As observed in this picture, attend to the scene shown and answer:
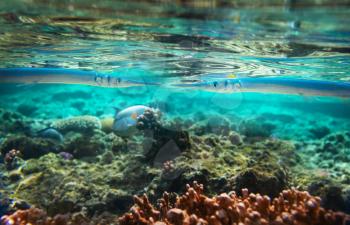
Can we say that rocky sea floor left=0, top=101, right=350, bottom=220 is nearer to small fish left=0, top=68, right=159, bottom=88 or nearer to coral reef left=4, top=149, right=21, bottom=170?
coral reef left=4, top=149, right=21, bottom=170

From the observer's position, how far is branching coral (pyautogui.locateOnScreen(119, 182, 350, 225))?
13.0 feet

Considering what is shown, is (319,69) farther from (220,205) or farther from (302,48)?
(220,205)

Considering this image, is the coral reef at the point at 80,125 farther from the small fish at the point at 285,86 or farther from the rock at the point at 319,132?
the rock at the point at 319,132

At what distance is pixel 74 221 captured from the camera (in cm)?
588

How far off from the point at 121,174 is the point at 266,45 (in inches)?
264

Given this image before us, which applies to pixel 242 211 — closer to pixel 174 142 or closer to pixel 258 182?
pixel 258 182

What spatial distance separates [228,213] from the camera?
4527mm

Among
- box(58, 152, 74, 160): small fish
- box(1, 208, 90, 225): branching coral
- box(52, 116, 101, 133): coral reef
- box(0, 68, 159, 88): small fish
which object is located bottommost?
box(52, 116, 101, 133): coral reef

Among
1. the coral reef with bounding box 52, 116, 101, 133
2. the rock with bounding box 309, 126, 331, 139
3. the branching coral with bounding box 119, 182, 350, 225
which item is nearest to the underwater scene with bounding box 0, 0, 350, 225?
the branching coral with bounding box 119, 182, 350, 225

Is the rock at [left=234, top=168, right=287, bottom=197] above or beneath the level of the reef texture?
beneath

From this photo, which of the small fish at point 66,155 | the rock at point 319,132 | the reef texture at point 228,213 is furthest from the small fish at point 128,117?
the rock at point 319,132

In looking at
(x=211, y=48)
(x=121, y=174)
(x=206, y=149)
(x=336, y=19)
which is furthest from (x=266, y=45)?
(x=121, y=174)

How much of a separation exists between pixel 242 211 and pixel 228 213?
25 cm

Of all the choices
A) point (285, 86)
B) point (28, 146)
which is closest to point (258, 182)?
point (285, 86)
